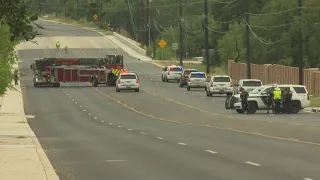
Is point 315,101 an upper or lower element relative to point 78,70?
lower

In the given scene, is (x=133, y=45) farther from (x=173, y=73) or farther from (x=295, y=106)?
(x=295, y=106)

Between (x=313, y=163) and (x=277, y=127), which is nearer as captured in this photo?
(x=313, y=163)

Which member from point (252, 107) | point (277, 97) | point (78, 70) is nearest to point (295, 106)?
point (277, 97)

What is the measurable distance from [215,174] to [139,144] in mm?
10958

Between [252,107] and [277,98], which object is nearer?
[277,98]

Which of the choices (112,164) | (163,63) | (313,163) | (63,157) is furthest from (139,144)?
(163,63)

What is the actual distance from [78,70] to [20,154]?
5846cm

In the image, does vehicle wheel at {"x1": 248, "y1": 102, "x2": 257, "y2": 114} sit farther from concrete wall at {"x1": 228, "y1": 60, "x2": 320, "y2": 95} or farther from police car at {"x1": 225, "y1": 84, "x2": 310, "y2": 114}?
concrete wall at {"x1": 228, "y1": 60, "x2": 320, "y2": 95}

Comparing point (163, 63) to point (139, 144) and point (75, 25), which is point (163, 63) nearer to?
point (75, 25)

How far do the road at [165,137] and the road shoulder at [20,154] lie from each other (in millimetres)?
492

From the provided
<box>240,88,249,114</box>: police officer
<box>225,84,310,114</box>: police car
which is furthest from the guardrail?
<box>240,88,249,114</box>: police officer

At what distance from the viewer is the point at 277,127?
122ft

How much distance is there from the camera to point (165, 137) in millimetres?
33438

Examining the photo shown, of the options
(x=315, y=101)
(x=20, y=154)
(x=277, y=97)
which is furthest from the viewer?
(x=315, y=101)
